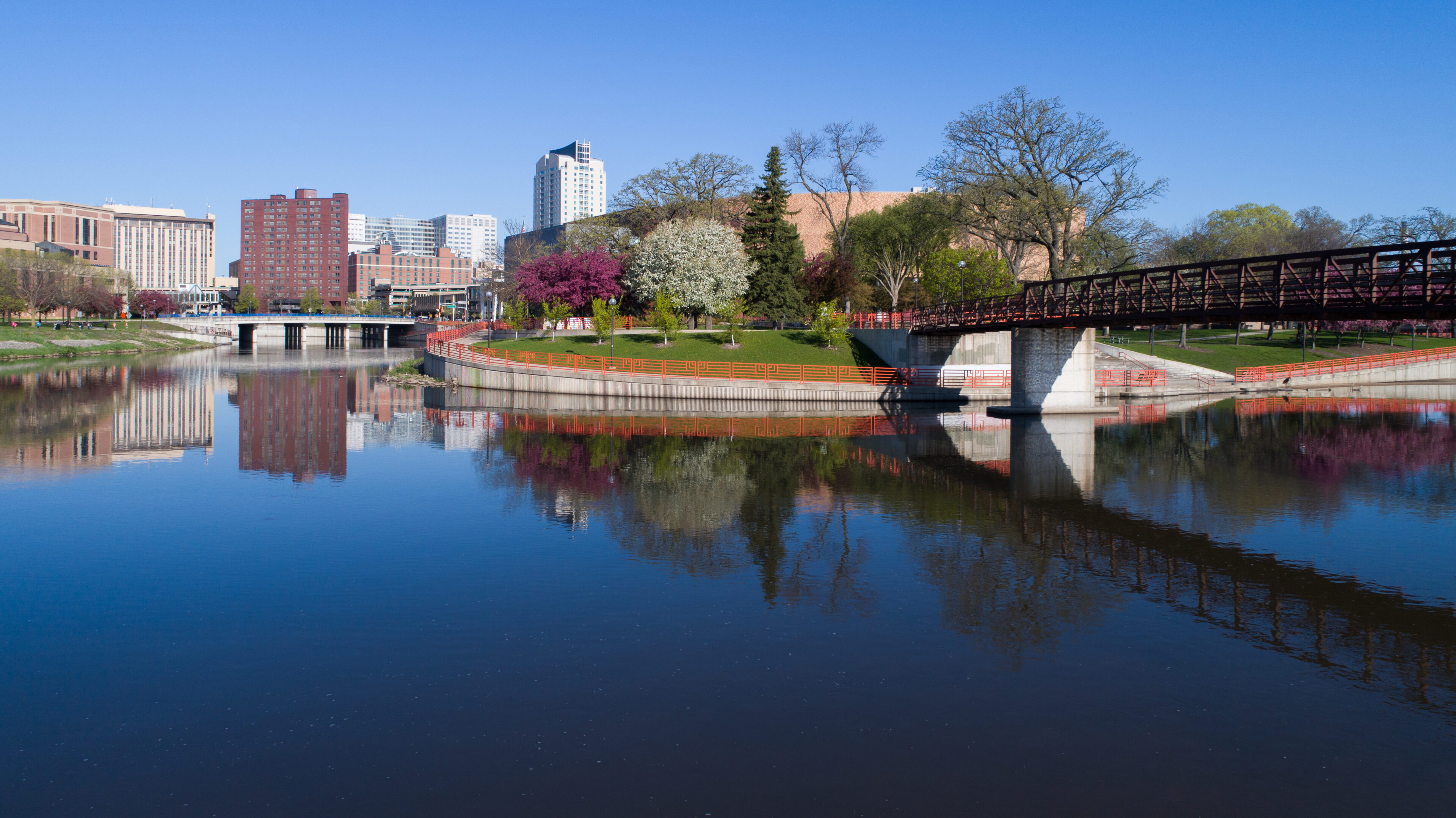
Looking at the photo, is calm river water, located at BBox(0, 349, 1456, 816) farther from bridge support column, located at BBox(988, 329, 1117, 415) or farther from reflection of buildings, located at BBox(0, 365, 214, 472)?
bridge support column, located at BBox(988, 329, 1117, 415)

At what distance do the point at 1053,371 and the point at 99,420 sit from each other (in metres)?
40.9

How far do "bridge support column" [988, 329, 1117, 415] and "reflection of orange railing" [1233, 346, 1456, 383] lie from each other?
2325 centimetres

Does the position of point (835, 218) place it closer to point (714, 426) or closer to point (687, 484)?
point (714, 426)

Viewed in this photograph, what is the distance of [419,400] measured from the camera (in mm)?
47719

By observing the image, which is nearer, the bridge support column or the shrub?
the bridge support column

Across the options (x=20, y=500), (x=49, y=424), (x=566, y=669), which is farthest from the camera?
(x=49, y=424)

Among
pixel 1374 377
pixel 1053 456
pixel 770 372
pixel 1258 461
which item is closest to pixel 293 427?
pixel 770 372

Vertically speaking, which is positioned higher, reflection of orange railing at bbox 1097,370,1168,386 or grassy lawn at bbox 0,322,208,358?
grassy lawn at bbox 0,322,208,358

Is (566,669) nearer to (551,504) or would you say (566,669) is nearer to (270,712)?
(270,712)

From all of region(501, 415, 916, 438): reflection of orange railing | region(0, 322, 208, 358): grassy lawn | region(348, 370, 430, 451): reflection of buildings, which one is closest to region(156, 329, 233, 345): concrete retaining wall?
region(0, 322, 208, 358): grassy lawn

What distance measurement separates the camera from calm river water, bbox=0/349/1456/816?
8344 mm

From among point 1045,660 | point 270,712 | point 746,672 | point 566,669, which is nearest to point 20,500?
point 270,712

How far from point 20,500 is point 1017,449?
27921mm

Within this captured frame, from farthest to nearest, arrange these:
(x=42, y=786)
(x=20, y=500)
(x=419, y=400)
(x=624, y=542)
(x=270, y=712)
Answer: (x=419, y=400) → (x=20, y=500) → (x=624, y=542) → (x=270, y=712) → (x=42, y=786)
